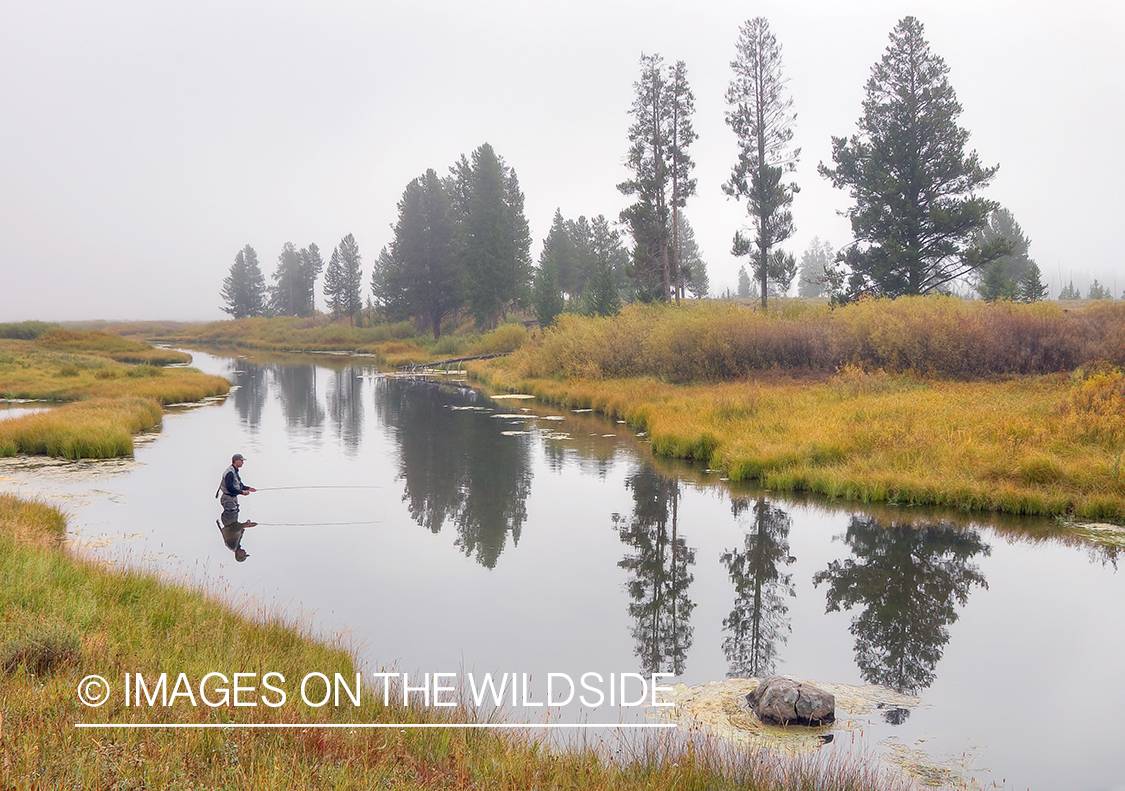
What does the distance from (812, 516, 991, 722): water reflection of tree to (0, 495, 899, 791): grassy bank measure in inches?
114

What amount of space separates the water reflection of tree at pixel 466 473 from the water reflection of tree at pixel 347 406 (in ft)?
4.50

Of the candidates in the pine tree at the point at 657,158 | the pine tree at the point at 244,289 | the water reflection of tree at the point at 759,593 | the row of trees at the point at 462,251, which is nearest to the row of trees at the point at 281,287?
the pine tree at the point at 244,289

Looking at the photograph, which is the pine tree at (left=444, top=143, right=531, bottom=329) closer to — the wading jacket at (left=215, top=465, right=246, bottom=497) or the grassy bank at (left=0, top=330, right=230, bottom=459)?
the grassy bank at (left=0, top=330, right=230, bottom=459)

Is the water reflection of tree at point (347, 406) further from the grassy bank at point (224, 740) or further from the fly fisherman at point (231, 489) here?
the grassy bank at point (224, 740)

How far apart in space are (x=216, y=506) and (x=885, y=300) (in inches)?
1029

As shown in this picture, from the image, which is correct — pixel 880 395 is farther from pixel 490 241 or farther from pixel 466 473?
pixel 490 241

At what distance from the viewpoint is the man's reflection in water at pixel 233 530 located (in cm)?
1244

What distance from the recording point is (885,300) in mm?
30172

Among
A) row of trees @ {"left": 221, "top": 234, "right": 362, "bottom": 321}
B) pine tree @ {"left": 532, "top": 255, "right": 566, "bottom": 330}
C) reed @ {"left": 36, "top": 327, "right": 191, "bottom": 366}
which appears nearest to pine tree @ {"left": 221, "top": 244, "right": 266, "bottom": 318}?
row of trees @ {"left": 221, "top": 234, "right": 362, "bottom": 321}

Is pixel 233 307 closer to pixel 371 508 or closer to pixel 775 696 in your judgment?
pixel 371 508

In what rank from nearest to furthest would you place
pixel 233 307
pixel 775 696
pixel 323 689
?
pixel 323 689, pixel 775 696, pixel 233 307

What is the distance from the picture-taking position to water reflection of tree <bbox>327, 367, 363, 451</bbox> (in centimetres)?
2616

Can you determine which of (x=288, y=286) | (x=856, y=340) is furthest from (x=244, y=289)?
(x=856, y=340)

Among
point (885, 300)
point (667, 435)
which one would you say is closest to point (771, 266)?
point (885, 300)
